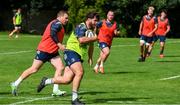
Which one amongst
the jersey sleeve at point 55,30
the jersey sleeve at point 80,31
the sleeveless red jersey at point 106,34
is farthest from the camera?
the sleeveless red jersey at point 106,34

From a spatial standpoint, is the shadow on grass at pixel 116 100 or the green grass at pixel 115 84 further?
the green grass at pixel 115 84

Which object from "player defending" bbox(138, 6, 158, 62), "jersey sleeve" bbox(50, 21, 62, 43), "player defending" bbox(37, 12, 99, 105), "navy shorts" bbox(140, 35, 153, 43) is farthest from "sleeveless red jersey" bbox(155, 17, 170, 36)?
"player defending" bbox(37, 12, 99, 105)

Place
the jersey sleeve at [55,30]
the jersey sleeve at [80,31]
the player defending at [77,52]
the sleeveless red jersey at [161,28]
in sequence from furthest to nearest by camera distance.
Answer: the sleeveless red jersey at [161,28] < the jersey sleeve at [55,30] < the jersey sleeve at [80,31] < the player defending at [77,52]

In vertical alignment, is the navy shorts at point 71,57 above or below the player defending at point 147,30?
above

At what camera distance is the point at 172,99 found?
45.5 feet

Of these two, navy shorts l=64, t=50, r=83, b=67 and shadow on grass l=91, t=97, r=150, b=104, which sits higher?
navy shorts l=64, t=50, r=83, b=67

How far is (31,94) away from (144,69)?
Answer: 803 centimetres

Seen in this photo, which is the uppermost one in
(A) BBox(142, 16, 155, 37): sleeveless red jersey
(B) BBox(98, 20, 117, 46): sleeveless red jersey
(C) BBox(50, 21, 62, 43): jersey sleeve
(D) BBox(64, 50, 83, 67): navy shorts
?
(C) BBox(50, 21, 62, 43): jersey sleeve

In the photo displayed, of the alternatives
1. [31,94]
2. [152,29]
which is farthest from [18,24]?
[31,94]

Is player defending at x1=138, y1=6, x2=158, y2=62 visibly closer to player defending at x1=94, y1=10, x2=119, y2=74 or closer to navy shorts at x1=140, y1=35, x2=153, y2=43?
navy shorts at x1=140, y1=35, x2=153, y2=43

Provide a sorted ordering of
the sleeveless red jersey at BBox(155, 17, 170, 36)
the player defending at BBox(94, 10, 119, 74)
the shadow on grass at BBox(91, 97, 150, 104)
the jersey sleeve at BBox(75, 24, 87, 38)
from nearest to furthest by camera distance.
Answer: the jersey sleeve at BBox(75, 24, 87, 38) → the shadow on grass at BBox(91, 97, 150, 104) → the player defending at BBox(94, 10, 119, 74) → the sleeveless red jersey at BBox(155, 17, 170, 36)

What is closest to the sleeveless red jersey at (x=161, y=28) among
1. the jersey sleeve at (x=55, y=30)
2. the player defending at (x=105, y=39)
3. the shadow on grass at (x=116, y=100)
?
the player defending at (x=105, y=39)

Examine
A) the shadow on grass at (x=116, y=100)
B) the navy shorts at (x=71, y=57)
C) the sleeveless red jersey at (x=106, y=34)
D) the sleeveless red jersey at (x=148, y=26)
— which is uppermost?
the navy shorts at (x=71, y=57)

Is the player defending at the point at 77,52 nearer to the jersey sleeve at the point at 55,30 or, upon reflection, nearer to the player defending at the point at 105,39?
the jersey sleeve at the point at 55,30
